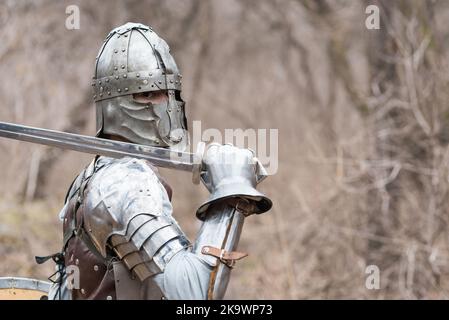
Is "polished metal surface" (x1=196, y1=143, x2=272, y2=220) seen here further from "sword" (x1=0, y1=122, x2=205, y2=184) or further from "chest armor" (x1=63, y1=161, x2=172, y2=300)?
"chest armor" (x1=63, y1=161, x2=172, y2=300)

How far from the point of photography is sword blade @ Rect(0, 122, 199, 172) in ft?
13.5

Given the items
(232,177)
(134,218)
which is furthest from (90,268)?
(232,177)

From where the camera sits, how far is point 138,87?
4.26 m

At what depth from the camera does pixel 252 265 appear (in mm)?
9969

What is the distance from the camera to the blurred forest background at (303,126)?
8.89 metres

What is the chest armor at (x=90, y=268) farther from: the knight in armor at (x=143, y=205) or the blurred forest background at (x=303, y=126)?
the blurred forest background at (x=303, y=126)

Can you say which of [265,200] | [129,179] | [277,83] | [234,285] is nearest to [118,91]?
[129,179]

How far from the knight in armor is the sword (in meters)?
0.05

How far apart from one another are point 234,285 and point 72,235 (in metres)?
5.21

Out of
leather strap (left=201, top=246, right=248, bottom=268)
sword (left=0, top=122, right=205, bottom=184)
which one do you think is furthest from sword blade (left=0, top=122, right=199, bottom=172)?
leather strap (left=201, top=246, right=248, bottom=268)

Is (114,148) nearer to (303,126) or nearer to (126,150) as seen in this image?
(126,150)

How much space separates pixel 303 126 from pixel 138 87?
359 inches

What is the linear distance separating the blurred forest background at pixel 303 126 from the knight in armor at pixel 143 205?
471 centimetres

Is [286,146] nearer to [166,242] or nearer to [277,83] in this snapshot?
[277,83]
